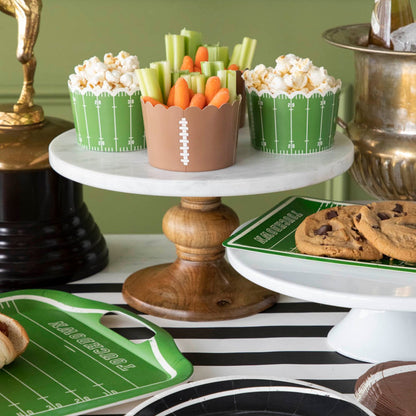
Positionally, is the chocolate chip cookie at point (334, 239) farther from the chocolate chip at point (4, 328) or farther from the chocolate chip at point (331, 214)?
the chocolate chip at point (4, 328)

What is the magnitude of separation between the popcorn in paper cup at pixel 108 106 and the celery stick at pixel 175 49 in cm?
8

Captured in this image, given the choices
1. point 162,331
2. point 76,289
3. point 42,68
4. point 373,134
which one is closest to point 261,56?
point 42,68

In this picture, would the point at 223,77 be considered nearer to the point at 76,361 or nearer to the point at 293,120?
the point at 293,120

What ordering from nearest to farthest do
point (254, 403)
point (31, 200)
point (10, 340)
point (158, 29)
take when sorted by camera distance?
point (254, 403) → point (10, 340) → point (31, 200) → point (158, 29)

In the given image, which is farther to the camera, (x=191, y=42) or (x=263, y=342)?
(x=191, y=42)

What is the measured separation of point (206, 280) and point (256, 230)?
0.15m

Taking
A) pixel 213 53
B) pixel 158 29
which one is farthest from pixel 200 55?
pixel 158 29

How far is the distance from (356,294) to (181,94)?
34 centimetres

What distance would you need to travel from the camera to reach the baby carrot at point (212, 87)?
91 centimetres

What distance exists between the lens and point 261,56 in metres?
2.05

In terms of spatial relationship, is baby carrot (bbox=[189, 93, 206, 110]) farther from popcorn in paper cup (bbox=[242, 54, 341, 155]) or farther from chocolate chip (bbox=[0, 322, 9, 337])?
chocolate chip (bbox=[0, 322, 9, 337])

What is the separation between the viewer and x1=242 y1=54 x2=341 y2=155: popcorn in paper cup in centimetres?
96

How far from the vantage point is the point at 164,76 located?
0.93 metres

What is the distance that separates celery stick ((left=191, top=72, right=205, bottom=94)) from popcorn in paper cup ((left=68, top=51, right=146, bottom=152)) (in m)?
0.11
